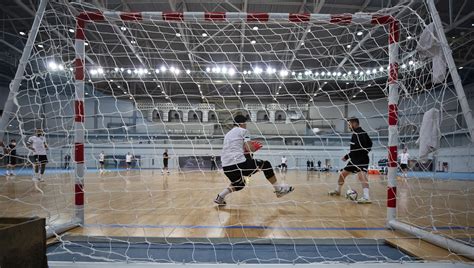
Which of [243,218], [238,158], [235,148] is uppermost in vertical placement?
[235,148]

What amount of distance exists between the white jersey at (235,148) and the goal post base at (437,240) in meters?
2.28

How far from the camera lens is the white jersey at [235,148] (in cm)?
454

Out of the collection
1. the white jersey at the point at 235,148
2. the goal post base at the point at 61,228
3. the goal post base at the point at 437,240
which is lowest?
the goal post base at the point at 437,240

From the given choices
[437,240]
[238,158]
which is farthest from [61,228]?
[437,240]

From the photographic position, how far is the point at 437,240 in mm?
2863

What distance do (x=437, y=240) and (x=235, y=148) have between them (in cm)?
282

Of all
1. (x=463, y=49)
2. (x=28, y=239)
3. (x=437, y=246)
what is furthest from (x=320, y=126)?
(x=28, y=239)

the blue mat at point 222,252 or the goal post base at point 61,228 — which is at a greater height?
the goal post base at point 61,228

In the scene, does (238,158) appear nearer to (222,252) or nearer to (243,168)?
(243,168)

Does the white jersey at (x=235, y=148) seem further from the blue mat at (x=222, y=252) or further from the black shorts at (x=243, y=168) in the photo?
the blue mat at (x=222, y=252)

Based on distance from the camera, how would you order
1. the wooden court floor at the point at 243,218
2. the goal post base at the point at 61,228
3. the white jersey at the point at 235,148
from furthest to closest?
1. the white jersey at the point at 235,148
2. the wooden court floor at the point at 243,218
3. the goal post base at the point at 61,228

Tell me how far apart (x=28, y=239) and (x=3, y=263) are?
0.21 m

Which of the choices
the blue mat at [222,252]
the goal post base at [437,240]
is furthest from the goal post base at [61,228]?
the goal post base at [437,240]

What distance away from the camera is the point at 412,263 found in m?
2.34
